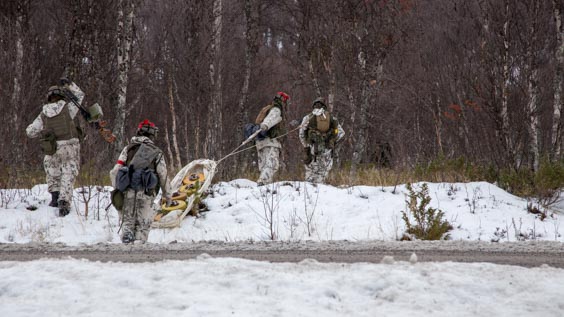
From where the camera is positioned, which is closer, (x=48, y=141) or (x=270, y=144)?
(x=48, y=141)

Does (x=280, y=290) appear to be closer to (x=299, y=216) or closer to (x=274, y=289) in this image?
(x=274, y=289)

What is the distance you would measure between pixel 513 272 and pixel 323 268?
1.45 metres

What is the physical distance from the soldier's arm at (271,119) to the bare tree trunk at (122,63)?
185 inches

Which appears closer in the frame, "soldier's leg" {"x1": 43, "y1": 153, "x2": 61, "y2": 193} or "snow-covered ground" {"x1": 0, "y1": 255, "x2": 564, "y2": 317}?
"snow-covered ground" {"x1": 0, "y1": 255, "x2": 564, "y2": 317}

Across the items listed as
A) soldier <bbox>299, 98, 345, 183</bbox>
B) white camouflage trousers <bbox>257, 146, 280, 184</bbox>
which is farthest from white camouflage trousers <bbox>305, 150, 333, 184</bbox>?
white camouflage trousers <bbox>257, 146, 280, 184</bbox>

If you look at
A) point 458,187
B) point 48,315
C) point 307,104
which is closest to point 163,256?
point 48,315

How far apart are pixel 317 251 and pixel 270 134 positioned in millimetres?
6938

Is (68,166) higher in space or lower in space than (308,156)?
lower

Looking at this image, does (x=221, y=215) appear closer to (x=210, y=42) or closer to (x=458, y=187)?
(x=458, y=187)

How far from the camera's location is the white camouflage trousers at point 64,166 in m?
10.7

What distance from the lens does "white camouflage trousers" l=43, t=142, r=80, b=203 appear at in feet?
35.1

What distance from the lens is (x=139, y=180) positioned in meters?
8.13

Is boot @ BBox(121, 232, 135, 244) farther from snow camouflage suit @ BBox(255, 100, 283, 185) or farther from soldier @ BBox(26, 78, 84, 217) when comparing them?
snow camouflage suit @ BBox(255, 100, 283, 185)

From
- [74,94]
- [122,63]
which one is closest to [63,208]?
[74,94]
